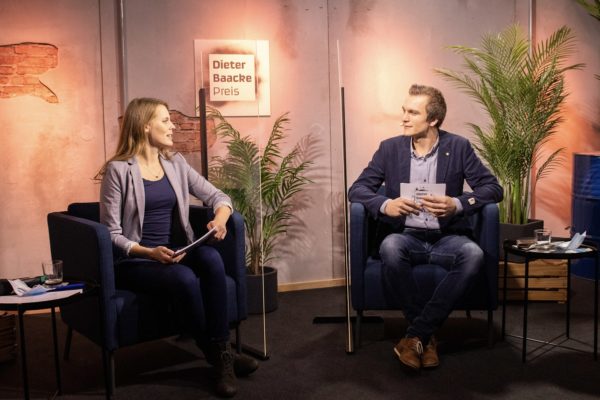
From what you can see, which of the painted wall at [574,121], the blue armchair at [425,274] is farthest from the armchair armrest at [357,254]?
the painted wall at [574,121]

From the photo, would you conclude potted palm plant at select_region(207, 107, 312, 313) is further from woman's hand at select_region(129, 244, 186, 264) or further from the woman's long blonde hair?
woman's hand at select_region(129, 244, 186, 264)

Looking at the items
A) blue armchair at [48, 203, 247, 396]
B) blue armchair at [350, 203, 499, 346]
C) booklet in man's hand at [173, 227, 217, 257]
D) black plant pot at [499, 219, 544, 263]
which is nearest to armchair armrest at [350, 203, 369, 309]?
blue armchair at [350, 203, 499, 346]

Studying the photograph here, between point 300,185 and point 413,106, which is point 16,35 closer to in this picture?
point 300,185

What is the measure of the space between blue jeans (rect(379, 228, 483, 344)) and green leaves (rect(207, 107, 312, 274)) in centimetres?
91

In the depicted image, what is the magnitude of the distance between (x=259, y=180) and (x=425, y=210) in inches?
37.9

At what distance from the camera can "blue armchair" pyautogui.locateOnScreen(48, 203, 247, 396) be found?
298cm

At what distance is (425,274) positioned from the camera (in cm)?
354

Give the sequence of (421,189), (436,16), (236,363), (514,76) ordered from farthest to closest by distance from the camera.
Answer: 1. (436,16)
2. (514,76)
3. (421,189)
4. (236,363)

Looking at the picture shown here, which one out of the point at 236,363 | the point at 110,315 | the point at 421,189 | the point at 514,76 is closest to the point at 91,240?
the point at 110,315

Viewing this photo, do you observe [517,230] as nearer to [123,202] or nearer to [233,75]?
[233,75]

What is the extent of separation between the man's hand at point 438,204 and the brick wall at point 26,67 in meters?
2.49

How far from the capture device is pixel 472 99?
5.38 meters

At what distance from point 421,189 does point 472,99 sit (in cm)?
204

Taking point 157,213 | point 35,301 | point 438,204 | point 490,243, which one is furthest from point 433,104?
point 35,301
